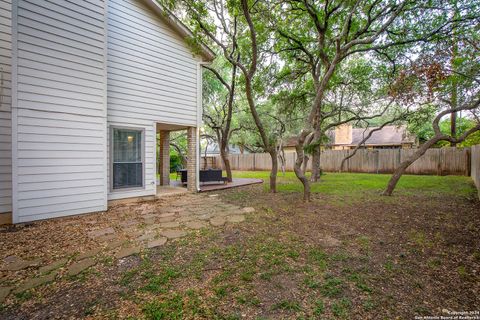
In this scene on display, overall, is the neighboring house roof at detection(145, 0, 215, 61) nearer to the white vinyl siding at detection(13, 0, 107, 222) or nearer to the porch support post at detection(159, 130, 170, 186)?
the white vinyl siding at detection(13, 0, 107, 222)

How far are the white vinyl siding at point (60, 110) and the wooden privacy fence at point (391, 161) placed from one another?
14.6 metres

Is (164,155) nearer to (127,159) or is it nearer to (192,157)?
(192,157)

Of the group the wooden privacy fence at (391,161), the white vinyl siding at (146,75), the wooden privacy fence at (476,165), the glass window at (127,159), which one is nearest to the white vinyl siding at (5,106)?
the white vinyl siding at (146,75)

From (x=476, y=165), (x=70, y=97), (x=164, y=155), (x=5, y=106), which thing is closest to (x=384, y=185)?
(x=476, y=165)

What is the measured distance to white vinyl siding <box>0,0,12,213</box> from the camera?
4.30 metres

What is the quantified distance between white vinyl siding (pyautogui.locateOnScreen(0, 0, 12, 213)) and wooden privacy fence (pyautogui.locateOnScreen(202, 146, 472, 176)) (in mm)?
15822

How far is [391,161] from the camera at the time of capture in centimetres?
1420

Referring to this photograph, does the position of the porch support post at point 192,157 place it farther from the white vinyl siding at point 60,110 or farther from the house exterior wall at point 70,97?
the white vinyl siding at point 60,110

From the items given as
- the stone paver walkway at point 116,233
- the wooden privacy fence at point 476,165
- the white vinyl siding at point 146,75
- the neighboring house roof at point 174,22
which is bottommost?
the stone paver walkway at point 116,233

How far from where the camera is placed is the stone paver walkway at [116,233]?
2.64 meters

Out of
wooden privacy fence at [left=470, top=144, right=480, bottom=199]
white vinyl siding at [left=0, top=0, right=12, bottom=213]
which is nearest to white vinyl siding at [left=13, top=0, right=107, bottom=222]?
white vinyl siding at [left=0, top=0, right=12, bottom=213]

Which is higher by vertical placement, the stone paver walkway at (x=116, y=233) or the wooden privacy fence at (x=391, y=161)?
the wooden privacy fence at (x=391, y=161)

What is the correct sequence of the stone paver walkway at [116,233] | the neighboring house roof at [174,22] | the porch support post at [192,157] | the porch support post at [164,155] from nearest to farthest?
the stone paver walkway at [116,233] → the neighboring house roof at [174,22] → the porch support post at [192,157] → the porch support post at [164,155]

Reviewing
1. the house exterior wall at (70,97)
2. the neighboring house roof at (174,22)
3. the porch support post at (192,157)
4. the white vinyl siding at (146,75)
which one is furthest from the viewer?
the porch support post at (192,157)
